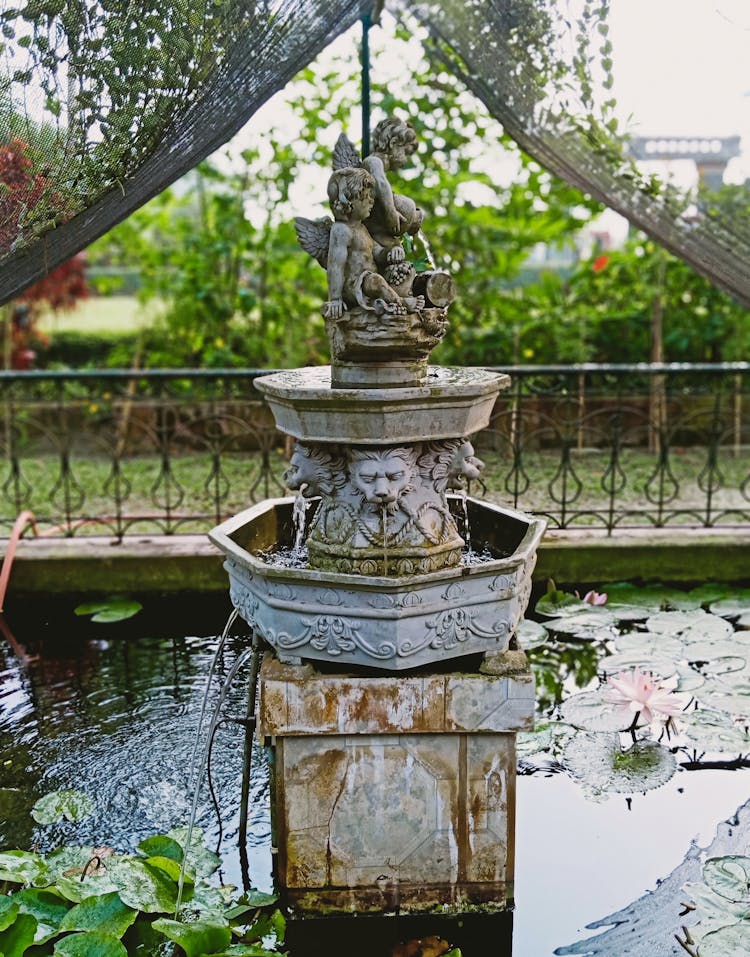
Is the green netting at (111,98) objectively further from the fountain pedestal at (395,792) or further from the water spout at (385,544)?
the fountain pedestal at (395,792)

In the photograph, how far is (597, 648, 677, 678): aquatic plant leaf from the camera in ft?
13.8

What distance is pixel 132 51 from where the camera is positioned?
266cm

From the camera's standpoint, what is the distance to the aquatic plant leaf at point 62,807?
3.16 m

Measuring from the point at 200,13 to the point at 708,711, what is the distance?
287 cm

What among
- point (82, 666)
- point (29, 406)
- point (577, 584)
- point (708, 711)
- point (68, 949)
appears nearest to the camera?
point (68, 949)

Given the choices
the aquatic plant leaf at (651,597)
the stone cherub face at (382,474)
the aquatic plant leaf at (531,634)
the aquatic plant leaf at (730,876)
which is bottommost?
the aquatic plant leaf at (730,876)

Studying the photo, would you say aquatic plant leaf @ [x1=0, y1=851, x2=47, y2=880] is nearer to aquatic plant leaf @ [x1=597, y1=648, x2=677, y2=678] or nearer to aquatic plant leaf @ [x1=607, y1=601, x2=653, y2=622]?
aquatic plant leaf @ [x1=597, y1=648, x2=677, y2=678]

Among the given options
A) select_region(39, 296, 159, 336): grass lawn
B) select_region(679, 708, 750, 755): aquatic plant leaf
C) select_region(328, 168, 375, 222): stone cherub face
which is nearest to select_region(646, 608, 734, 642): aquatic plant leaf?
select_region(679, 708, 750, 755): aquatic plant leaf

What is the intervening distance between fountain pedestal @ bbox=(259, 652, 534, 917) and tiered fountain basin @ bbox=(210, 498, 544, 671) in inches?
2.7

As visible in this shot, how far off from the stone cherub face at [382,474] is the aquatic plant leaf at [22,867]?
4.26 ft

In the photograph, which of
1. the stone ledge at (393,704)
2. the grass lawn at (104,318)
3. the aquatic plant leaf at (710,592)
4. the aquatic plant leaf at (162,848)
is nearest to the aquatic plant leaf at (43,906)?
the aquatic plant leaf at (162,848)

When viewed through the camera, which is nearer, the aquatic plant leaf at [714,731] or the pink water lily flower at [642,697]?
the pink water lily flower at [642,697]

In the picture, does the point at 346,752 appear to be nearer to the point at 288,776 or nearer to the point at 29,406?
the point at 288,776

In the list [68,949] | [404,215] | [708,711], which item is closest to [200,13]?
[404,215]
